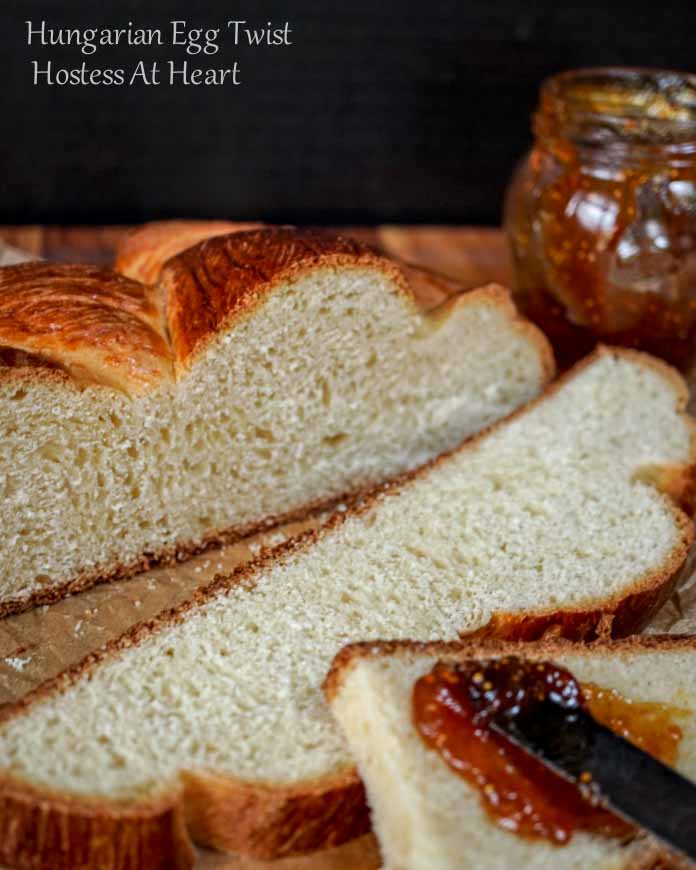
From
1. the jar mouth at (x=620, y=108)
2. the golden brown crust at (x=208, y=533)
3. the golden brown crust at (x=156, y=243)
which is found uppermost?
the jar mouth at (x=620, y=108)

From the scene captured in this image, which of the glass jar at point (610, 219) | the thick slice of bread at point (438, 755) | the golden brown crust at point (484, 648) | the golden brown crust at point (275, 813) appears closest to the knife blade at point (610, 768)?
the thick slice of bread at point (438, 755)

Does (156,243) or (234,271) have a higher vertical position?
(234,271)

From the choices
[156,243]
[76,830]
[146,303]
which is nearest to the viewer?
[76,830]

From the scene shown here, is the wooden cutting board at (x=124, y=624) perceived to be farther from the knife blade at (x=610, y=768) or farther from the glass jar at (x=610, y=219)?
the glass jar at (x=610, y=219)

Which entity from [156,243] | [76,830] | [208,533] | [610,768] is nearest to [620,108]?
[156,243]

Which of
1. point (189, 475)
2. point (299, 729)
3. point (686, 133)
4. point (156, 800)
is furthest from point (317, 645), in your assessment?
point (686, 133)

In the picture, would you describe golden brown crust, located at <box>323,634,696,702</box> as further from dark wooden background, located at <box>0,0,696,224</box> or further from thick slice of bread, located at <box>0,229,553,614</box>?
dark wooden background, located at <box>0,0,696,224</box>

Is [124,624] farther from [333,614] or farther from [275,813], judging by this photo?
A: [275,813]

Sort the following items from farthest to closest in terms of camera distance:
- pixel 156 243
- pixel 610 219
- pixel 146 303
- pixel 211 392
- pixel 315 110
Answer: pixel 315 110 → pixel 156 243 → pixel 610 219 → pixel 146 303 → pixel 211 392
